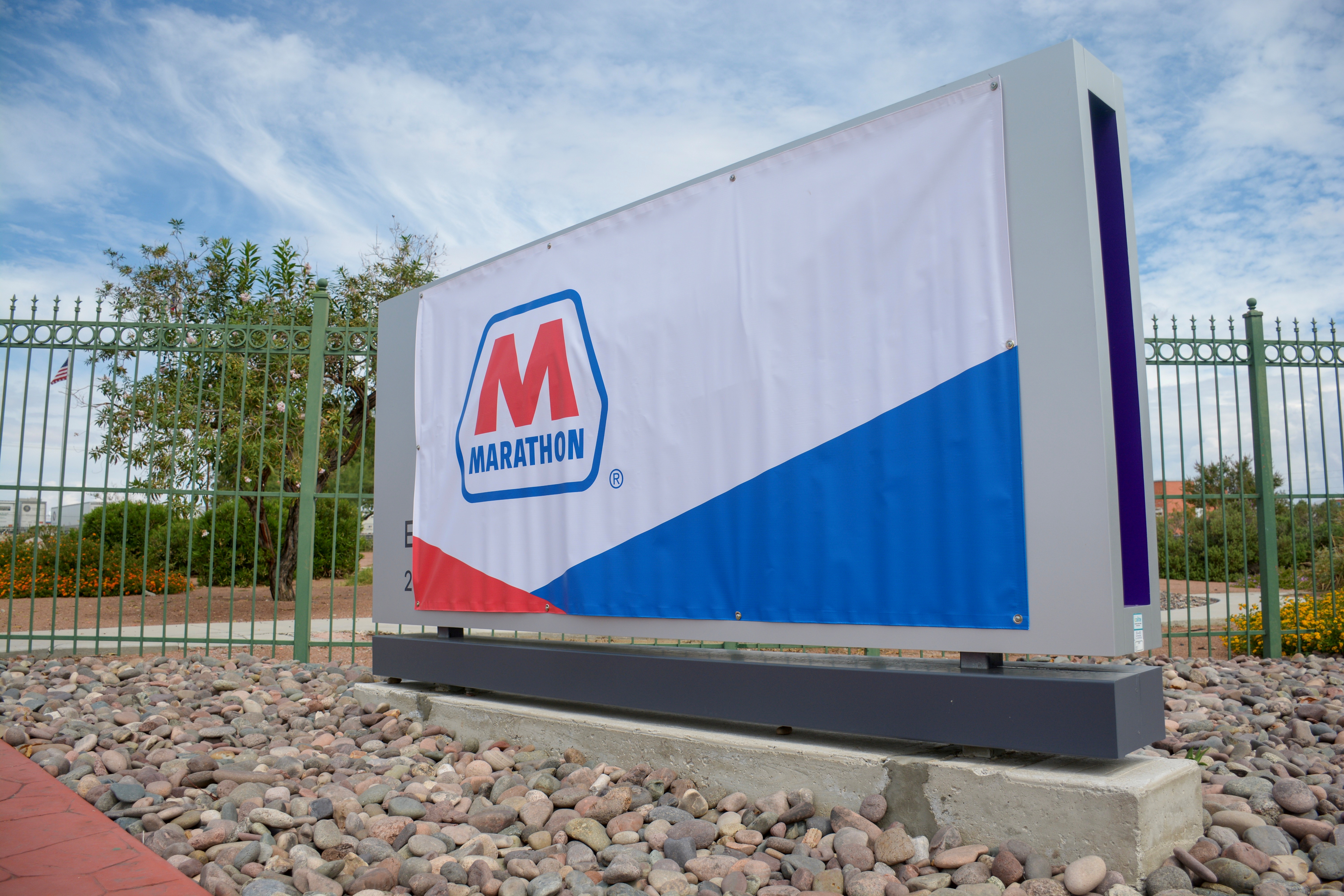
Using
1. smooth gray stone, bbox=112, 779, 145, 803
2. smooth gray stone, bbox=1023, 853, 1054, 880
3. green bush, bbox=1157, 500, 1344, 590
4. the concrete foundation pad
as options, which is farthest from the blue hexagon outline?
green bush, bbox=1157, 500, 1344, 590

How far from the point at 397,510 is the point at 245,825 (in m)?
2.07

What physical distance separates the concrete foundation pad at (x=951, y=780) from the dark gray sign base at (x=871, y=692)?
2.9 inches

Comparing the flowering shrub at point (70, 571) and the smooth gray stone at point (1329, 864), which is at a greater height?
the flowering shrub at point (70, 571)

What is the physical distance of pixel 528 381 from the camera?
13.2 ft

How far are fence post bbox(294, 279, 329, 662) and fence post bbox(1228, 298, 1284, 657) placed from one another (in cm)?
734

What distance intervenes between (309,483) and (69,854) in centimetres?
422

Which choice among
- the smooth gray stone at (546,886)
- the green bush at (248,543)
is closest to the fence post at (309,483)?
the smooth gray stone at (546,886)

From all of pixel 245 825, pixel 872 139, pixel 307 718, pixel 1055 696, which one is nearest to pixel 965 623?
pixel 1055 696

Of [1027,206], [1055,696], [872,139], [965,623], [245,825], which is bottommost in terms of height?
[245,825]

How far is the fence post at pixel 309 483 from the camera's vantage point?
6.41 m

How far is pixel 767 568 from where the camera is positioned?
3.08m

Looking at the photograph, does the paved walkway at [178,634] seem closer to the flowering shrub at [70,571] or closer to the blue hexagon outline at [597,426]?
the blue hexagon outline at [597,426]

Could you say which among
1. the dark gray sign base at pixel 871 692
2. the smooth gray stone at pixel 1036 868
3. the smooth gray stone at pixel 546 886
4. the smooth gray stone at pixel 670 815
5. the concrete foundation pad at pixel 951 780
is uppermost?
the dark gray sign base at pixel 871 692

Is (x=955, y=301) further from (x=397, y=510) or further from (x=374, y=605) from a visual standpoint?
(x=374, y=605)
